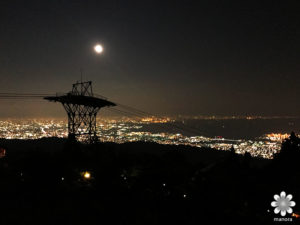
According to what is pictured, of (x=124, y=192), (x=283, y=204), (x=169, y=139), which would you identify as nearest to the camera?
(x=283, y=204)

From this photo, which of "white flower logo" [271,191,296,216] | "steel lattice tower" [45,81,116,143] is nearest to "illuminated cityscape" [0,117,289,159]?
"steel lattice tower" [45,81,116,143]

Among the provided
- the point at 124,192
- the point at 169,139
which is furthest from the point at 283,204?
the point at 169,139

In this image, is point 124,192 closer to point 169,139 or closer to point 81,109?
point 81,109

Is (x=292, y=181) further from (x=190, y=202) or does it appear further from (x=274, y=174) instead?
(x=190, y=202)

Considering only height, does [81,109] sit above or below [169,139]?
above

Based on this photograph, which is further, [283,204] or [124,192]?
[124,192]

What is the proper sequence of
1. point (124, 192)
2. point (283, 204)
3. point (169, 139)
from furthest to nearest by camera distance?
point (169, 139) → point (124, 192) → point (283, 204)

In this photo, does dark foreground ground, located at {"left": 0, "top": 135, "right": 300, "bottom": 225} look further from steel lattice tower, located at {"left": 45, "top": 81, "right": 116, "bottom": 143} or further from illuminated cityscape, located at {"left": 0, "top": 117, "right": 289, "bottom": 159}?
illuminated cityscape, located at {"left": 0, "top": 117, "right": 289, "bottom": 159}

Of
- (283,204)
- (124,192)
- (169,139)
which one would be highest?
(283,204)
